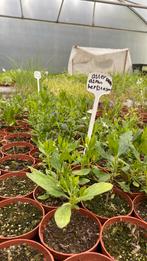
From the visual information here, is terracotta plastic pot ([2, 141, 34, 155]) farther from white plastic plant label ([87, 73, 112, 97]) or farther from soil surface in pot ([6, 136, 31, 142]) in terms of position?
white plastic plant label ([87, 73, 112, 97])

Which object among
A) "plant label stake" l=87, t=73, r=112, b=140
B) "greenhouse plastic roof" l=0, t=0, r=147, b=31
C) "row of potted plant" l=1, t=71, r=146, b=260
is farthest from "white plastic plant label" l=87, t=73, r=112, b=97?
"greenhouse plastic roof" l=0, t=0, r=147, b=31

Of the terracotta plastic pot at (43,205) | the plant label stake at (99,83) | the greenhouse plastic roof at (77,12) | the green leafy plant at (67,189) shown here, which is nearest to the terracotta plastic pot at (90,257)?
the green leafy plant at (67,189)

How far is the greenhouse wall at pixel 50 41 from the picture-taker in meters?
4.30

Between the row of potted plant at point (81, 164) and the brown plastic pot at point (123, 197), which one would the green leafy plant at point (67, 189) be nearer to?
the row of potted plant at point (81, 164)

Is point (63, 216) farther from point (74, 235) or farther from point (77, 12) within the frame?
point (77, 12)

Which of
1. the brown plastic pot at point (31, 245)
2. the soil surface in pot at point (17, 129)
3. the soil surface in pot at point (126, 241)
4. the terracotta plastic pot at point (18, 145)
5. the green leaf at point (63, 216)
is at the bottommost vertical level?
the soil surface in pot at point (17, 129)

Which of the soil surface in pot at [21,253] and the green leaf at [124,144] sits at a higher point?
the green leaf at [124,144]

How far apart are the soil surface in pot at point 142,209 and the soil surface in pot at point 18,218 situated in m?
0.37

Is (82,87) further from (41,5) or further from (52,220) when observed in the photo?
(41,5)

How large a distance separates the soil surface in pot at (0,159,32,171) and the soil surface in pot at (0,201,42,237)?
273mm

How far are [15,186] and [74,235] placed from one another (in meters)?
0.37

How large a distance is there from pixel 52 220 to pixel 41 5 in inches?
175

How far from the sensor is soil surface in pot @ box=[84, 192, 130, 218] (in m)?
0.89

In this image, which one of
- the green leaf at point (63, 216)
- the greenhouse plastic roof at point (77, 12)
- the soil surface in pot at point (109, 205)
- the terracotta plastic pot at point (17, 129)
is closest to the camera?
the green leaf at point (63, 216)
